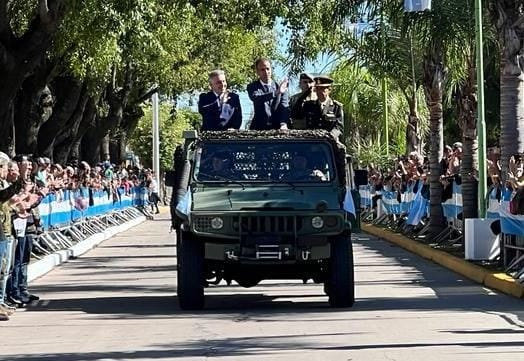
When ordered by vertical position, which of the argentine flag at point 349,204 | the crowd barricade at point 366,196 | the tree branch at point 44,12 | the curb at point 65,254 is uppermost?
the tree branch at point 44,12

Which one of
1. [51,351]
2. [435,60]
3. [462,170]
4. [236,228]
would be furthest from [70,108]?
[51,351]

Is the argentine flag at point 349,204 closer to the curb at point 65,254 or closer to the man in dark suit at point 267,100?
the man in dark suit at point 267,100

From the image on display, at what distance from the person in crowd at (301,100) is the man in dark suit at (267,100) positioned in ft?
0.89

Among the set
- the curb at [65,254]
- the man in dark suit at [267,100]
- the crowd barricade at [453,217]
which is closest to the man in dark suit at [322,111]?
the man in dark suit at [267,100]

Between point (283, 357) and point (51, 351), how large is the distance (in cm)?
233

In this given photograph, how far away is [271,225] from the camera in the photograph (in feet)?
49.2

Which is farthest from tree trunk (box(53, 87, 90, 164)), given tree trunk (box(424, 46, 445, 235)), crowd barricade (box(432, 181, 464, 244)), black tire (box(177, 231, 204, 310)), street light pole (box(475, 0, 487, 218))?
black tire (box(177, 231, 204, 310))

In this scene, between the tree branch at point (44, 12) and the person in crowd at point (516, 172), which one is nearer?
the person in crowd at point (516, 172)

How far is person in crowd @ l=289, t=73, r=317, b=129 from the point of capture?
56.3 ft

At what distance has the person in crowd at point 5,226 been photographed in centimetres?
1472

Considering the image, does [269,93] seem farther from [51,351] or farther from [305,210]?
[51,351]

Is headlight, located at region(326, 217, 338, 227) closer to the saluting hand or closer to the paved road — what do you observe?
the paved road

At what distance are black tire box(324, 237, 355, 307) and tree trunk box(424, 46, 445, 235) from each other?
39.4 feet

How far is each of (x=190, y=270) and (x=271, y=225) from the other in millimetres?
1098
